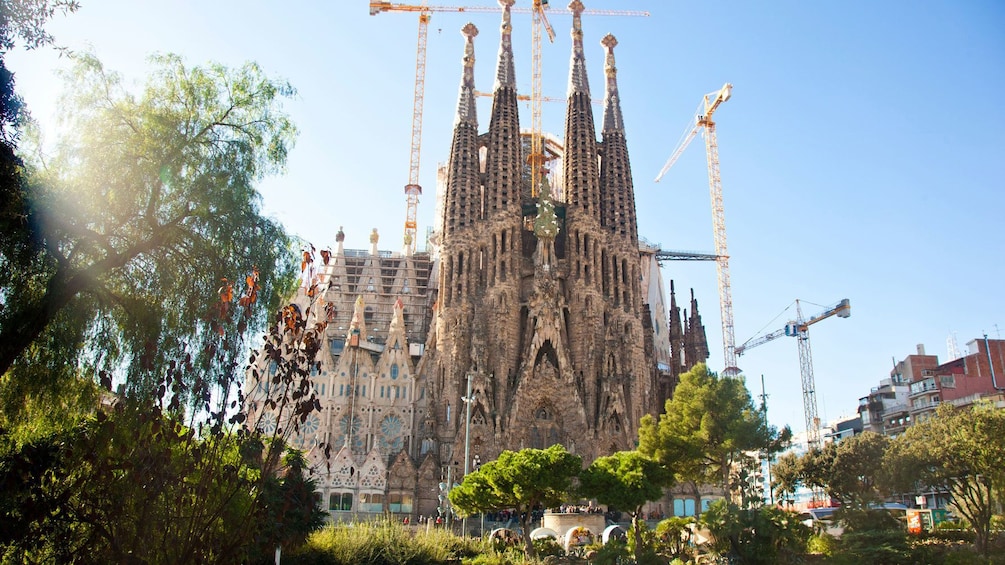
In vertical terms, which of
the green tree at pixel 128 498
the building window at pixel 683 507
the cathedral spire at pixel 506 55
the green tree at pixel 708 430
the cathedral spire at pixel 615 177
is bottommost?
the building window at pixel 683 507

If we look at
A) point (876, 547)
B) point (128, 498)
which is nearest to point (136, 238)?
point (128, 498)

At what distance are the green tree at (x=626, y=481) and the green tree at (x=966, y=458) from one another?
8.33 meters

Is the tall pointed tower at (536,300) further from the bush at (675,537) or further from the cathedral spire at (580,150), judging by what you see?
the bush at (675,537)

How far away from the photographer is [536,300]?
5016 cm

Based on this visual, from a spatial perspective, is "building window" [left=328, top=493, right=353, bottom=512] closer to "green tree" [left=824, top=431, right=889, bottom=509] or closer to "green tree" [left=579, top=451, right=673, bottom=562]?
"green tree" [left=579, top=451, right=673, bottom=562]

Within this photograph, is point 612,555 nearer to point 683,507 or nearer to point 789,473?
point 789,473

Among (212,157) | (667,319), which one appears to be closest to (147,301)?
(212,157)

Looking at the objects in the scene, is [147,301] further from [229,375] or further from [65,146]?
[229,375]

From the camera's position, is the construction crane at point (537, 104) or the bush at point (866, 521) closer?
the bush at point (866, 521)

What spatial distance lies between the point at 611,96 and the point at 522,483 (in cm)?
3819

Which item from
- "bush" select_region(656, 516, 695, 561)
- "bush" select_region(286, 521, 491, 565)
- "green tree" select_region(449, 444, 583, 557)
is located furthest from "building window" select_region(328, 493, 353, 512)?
"bush" select_region(656, 516, 695, 561)

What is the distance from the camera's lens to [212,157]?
13.7 meters

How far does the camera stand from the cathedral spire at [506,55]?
57281mm

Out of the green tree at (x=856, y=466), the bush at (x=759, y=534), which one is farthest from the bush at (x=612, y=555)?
the green tree at (x=856, y=466)
